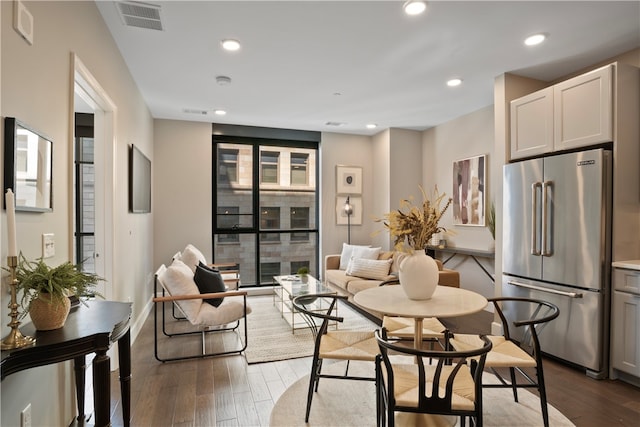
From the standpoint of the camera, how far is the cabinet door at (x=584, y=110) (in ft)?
9.00

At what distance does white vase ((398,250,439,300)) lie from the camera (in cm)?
214

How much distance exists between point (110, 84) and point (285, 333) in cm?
287

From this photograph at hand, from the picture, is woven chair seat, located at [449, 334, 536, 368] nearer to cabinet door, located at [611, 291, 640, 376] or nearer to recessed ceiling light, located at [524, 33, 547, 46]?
cabinet door, located at [611, 291, 640, 376]

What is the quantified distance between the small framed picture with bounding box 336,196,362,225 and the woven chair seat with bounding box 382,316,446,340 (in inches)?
133

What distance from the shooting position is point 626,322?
2.62 m

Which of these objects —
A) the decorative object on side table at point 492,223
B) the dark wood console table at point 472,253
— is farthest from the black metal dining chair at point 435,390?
the decorative object on side table at point 492,223

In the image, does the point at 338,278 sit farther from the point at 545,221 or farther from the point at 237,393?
the point at 545,221

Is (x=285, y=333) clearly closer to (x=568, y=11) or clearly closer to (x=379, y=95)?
(x=379, y=95)

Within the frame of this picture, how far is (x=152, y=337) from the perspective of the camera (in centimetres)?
374

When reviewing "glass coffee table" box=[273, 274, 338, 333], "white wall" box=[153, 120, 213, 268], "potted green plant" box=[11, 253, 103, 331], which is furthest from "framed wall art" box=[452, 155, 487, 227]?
"potted green plant" box=[11, 253, 103, 331]

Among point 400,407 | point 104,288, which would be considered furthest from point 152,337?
point 400,407

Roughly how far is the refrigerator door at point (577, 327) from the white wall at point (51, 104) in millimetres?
3577

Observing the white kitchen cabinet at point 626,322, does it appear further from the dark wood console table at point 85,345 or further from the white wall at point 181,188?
the white wall at point 181,188

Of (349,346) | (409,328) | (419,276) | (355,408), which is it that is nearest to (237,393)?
(355,408)
